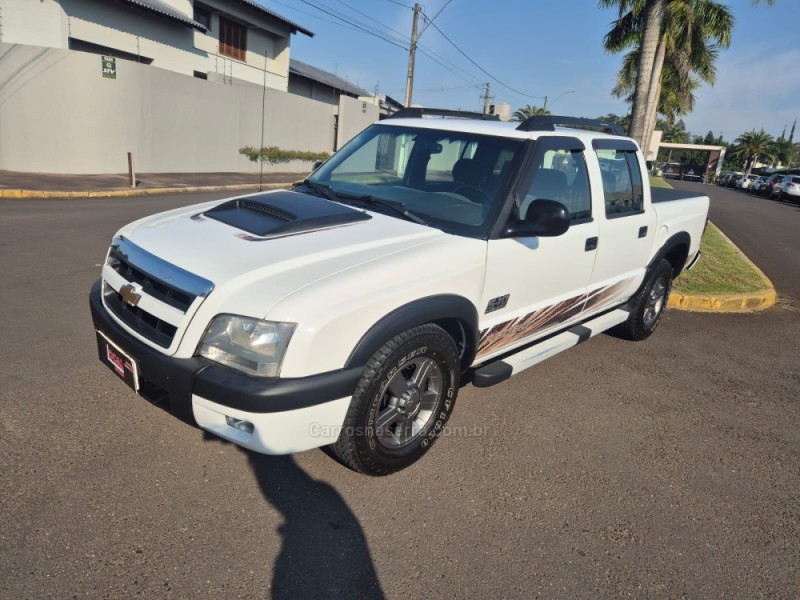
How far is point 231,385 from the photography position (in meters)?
2.34

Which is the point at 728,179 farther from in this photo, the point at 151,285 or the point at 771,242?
the point at 151,285

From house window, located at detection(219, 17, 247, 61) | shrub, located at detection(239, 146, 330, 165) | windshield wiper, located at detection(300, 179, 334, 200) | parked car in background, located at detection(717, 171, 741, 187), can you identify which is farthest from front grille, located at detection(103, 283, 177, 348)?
parked car in background, located at detection(717, 171, 741, 187)

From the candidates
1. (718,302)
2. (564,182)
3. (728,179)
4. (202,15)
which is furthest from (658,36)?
(728,179)

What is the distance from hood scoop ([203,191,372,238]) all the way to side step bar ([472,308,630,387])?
1.15 m

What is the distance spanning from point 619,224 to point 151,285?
3238 mm

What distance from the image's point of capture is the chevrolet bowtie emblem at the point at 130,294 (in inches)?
106

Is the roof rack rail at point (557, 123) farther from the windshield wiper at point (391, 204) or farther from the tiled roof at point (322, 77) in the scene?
the tiled roof at point (322, 77)

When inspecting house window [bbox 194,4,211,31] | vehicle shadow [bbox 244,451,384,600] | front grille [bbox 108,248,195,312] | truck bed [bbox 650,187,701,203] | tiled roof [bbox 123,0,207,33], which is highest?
house window [bbox 194,4,211,31]

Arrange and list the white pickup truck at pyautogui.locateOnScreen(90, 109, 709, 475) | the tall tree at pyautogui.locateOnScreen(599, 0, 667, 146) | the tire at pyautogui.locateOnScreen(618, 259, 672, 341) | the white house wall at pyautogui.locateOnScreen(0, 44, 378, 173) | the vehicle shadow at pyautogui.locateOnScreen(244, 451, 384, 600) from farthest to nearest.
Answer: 1. the white house wall at pyautogui.locateOnScreen(0, 44, 378, 173)
2. the tall tree at pyautogui.locateOnScreen(599, 0, 667, 146)
3. the tire at pyautogui.locateOnScreen(618, 259, 672, 341)
4. the white pickup truck at pyautogui.locateOnScreen(90, 109, 709, 475)
5. the vehicle shadow at pyautogui.locateOnScreen(244, 451, 384, 600)

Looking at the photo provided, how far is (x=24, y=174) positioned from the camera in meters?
14.8

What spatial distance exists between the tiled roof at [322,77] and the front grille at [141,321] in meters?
32.6

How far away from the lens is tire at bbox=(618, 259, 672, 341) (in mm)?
5023

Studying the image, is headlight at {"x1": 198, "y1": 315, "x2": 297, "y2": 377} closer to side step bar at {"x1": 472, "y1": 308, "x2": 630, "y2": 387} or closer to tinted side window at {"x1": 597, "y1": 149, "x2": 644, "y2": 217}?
side step bar at {"x1": 472, "y1": 308, "x2": 630, "y2": 387}

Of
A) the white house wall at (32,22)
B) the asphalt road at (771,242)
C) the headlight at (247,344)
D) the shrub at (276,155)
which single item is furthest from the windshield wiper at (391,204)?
the shrub at (276,155)
